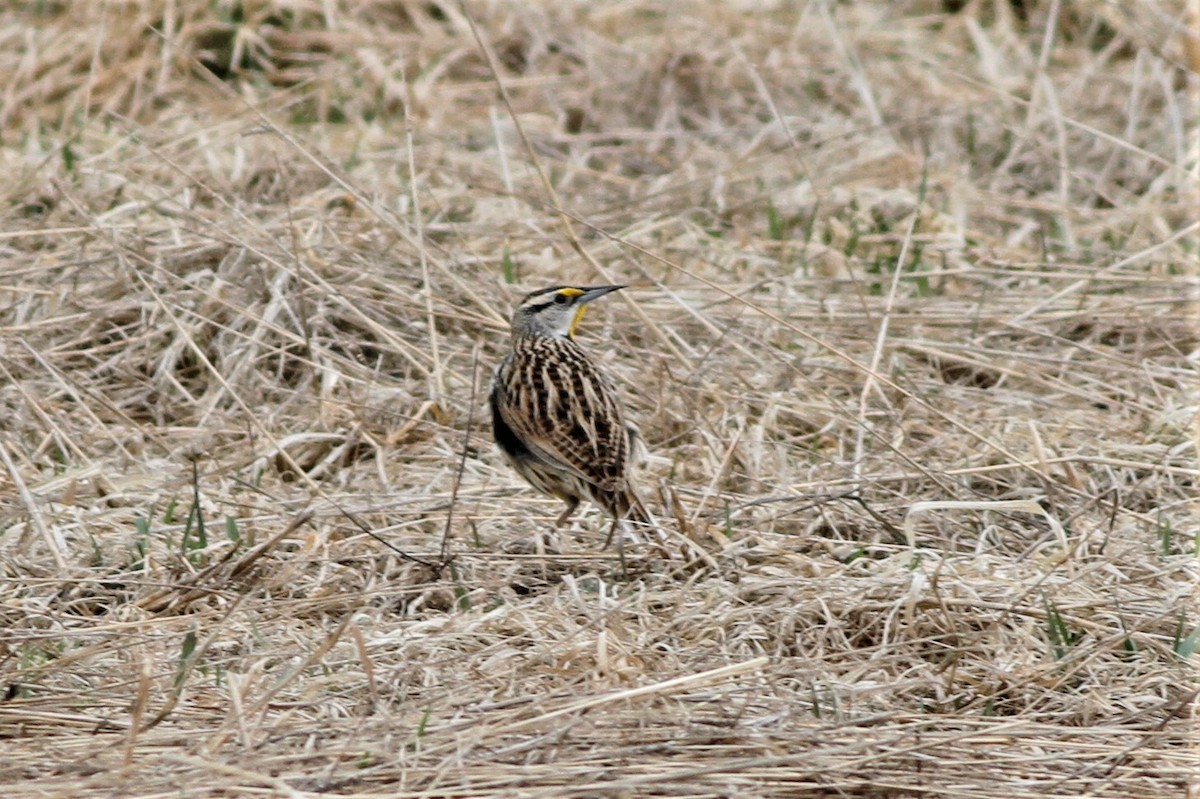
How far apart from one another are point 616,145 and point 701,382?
10.5ft

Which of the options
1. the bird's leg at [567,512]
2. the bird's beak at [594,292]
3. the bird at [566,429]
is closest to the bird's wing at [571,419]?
the bird at [566,429]

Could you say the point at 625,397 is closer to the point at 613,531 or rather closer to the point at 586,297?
the point at 586,297

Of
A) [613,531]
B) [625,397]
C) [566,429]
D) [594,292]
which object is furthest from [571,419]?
[625,397]

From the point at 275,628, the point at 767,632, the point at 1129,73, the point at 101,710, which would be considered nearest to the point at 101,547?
the point at 275,628

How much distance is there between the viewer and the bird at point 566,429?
5.12 meters

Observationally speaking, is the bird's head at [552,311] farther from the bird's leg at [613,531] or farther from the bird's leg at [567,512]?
the bird's leg at [613,531]

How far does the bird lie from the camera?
512 cm

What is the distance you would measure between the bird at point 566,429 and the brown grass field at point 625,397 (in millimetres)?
150

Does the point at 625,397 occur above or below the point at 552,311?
below

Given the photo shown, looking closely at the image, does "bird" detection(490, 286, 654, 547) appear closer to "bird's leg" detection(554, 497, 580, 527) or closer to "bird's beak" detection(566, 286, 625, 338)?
"bird's leg" detection(554, 497, 580, 527)

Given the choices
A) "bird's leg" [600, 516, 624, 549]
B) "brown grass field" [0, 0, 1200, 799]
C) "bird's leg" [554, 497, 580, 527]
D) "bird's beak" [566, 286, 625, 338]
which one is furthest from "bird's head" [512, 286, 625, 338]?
"bird's leg" [600, 516, 624, 549]

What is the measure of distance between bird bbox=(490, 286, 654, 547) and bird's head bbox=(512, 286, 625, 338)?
0.23 meters

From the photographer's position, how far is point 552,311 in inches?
237

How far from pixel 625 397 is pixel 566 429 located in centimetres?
138
